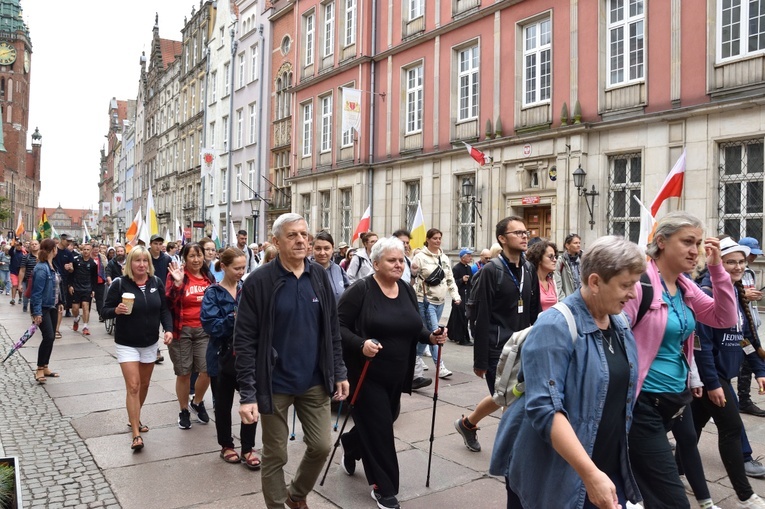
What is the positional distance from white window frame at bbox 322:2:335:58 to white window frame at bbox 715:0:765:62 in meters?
17.1

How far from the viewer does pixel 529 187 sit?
1847 centimetres

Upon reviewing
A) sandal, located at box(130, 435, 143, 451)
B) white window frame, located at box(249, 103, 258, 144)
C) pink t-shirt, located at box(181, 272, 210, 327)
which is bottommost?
sandal, located at box(130, 435, 143, 451)

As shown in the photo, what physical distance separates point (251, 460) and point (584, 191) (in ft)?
43.0

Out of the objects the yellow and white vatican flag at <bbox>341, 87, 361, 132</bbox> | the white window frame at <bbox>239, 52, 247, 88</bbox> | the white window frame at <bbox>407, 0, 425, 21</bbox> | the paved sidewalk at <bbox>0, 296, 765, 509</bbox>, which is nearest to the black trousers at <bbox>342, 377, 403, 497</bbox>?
the paved sidewalk at <bbox>0, 296, 765, 509</bbox>

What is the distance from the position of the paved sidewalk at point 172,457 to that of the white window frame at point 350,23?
20.6 m

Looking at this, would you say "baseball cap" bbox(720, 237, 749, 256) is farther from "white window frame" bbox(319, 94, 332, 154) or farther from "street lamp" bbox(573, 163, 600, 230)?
"white window frame" bbox(319, 94, 332, 154)

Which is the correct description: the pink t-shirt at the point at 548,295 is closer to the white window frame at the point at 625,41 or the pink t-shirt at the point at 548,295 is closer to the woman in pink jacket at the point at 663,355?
the woman in pink jacket at the point at 663,355

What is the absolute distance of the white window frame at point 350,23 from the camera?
26641 millimetres

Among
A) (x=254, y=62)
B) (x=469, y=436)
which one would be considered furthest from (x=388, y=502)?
(x=254, y=62)

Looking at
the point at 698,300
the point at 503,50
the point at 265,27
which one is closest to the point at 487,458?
the point at 698,300

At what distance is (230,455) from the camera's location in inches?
220

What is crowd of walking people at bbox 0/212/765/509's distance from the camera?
8.55ft

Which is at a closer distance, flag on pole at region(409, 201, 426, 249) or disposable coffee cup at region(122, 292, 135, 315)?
disposable coffee cup at region(122, 292, 135, 315)

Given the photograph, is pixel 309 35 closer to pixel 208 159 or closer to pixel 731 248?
pixel 208 159
